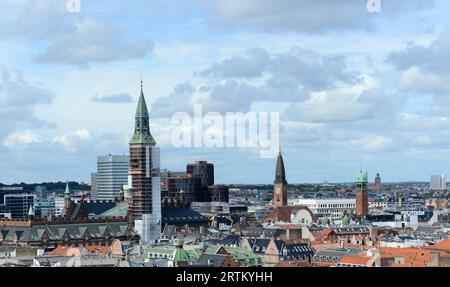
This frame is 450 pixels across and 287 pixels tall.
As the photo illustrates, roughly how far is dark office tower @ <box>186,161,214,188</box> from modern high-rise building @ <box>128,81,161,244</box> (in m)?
10.2

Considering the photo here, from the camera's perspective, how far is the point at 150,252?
1738 cm

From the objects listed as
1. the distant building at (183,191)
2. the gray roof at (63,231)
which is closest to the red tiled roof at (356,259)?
the gray roof at (63,231)

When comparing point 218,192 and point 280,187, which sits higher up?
point 280,187

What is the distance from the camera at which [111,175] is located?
40.5 meters

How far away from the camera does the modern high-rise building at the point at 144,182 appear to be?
2761 centimetres

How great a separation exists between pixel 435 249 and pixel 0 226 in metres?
13.5

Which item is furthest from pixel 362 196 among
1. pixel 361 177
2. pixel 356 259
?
pixel 356 259

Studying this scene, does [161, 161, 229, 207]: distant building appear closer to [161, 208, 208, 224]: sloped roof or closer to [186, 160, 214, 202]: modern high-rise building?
[186, 160, 214, 202]: modern high-rise building

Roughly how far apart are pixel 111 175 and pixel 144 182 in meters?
12.7

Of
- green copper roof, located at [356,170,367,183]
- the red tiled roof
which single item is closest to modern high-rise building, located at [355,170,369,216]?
green copper roof, located at [356,170,367,183]

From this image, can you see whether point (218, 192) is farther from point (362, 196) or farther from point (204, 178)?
point (362, 196)
